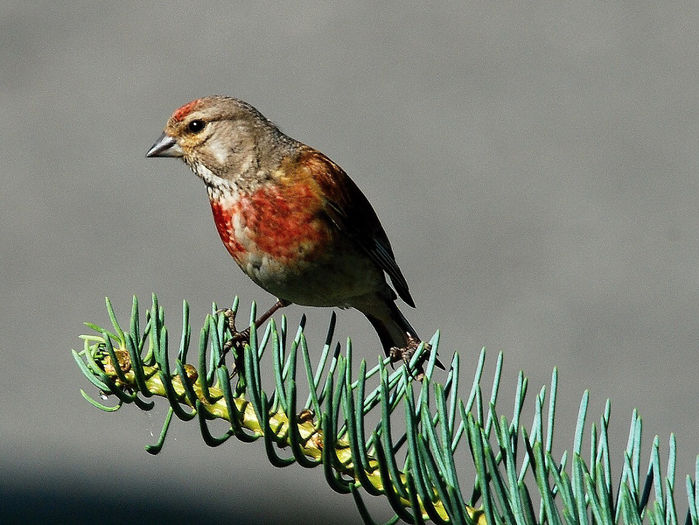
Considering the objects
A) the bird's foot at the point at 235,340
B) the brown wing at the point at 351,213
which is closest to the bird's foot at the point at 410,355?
the brown wing at the point at 351,213

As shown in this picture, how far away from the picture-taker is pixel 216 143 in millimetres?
3061

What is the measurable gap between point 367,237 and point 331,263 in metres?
0.28

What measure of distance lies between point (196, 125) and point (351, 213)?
57 centimetres

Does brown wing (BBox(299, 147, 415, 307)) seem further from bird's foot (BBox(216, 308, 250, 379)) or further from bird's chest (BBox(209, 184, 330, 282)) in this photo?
bird's foot (BBox(216, 308, 250, 379))

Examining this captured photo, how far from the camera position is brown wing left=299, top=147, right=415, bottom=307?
3064 mm

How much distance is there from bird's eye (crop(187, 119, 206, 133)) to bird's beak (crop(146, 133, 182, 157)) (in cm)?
7

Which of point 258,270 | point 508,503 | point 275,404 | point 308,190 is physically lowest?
point 508,503

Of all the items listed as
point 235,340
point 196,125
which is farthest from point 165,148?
point 235,340

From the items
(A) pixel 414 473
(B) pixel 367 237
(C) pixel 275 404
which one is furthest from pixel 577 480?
(B) pixel 367 237

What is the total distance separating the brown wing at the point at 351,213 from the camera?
306cm

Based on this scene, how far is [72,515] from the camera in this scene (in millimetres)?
4320

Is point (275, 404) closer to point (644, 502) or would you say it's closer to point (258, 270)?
point (644, 502)

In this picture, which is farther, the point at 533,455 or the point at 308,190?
the point at 308,190

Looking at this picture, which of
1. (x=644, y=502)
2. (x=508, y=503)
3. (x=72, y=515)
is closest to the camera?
(x=508, y=503)
